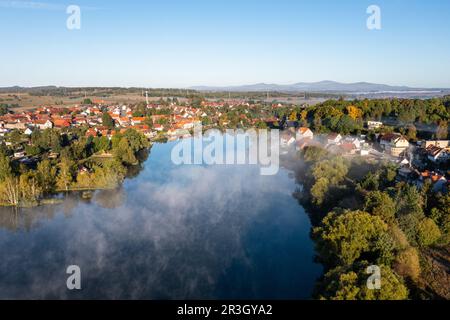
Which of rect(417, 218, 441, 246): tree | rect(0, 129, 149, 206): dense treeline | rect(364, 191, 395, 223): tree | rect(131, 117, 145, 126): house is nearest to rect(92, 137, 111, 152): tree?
rect(0, 129, 149, 206): dense treeline

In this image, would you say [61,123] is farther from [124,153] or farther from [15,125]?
[124,153]

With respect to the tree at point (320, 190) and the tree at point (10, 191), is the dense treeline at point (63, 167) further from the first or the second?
the tree at point (320, 190)

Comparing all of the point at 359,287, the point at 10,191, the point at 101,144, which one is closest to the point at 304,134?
the point at 101,144

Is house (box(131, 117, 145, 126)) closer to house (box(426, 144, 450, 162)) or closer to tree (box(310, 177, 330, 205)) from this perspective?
tree (box(310, 177, 330, 205))

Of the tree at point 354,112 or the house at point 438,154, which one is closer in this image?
the house at point 438,154

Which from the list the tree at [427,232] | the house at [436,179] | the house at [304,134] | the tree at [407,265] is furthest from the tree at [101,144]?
the tree at [407,265]

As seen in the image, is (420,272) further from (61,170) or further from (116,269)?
(61,170)
